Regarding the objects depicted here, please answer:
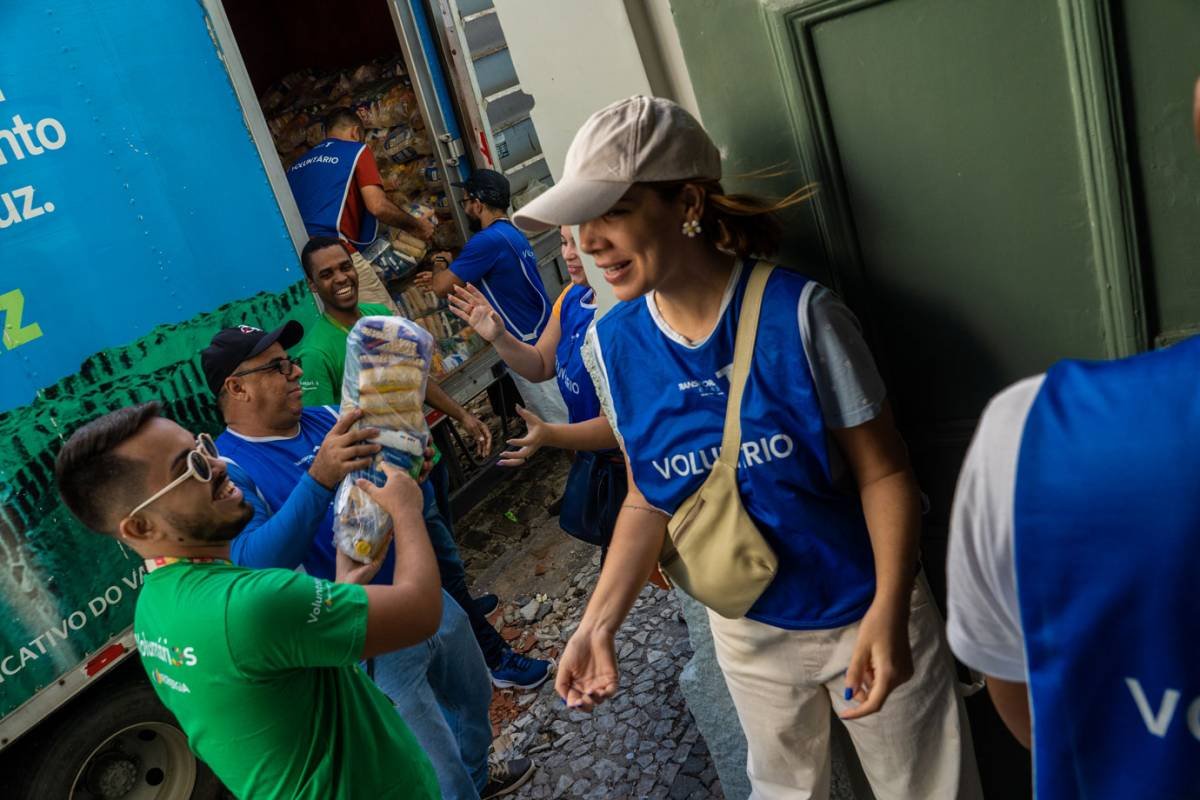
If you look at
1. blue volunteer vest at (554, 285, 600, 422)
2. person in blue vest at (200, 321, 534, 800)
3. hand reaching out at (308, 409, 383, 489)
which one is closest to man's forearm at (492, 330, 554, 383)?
blue volunteer vest at (554, 285, 600, 422)

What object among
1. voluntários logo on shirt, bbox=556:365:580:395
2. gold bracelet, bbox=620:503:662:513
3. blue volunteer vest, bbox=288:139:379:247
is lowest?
voluntários logo on shirt, bbox=556:365:580:395

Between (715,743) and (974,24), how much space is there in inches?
86.9

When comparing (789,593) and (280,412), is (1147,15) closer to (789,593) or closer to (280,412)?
(789,593)

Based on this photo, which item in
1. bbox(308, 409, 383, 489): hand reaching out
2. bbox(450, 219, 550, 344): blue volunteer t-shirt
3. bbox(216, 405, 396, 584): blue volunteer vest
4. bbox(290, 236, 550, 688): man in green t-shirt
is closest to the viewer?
bbox(308, 409, 383, 489): hand reaching out

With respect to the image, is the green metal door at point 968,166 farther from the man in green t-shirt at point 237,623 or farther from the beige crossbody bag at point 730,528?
the man in green t-shirt at point 237,623

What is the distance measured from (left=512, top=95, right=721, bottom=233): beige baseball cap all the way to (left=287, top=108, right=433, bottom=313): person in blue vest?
407 centimetres

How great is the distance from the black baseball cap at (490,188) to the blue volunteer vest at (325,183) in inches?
28.5

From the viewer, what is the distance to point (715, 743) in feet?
10.4

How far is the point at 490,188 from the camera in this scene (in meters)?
6.39

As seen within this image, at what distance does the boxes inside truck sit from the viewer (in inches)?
259

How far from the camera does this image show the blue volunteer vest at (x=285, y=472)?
315cm

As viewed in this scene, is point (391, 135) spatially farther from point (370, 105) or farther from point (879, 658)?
point (879, 658)

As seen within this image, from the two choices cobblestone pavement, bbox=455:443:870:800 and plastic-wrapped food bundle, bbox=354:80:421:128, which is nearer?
cobblestone pavement, bbox=455:443:870:800

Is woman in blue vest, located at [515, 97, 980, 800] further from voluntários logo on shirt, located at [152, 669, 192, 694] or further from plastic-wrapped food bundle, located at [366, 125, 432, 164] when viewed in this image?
plastic-wrapped food bundle, located at [366, 125, 432, 164]
